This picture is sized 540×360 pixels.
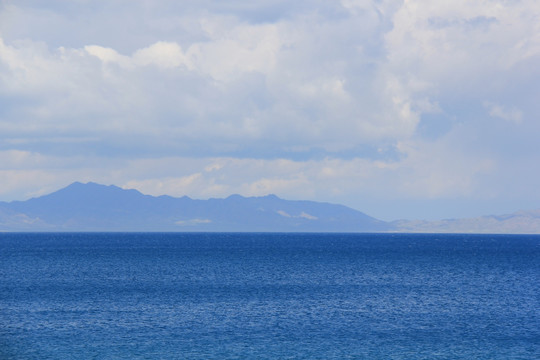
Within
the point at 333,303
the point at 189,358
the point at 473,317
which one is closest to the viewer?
the point at 189,358

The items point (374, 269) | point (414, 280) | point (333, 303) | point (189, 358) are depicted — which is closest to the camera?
point (189, 358)

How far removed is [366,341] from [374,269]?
67711 mm

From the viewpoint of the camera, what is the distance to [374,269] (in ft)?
405

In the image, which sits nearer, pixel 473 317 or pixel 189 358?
pixel 189 358

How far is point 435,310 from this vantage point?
72500 millimetres

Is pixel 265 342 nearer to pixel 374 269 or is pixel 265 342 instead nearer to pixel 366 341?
pixel 366 341

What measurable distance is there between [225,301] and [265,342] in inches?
852

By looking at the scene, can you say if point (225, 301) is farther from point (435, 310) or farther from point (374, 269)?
point (374, 269)

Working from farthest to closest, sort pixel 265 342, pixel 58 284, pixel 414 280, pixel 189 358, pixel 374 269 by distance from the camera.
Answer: pixel 374 269, pixel 414 280, pixel 58 284, pixel 265 342, pixel 189 358

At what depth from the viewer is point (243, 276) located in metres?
107

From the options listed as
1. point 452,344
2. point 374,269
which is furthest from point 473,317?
point 374,269

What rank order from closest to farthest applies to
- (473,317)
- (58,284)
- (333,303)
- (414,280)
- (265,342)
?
(265,342) < (473,317) < (333,303) < (58,284) < (414,280)

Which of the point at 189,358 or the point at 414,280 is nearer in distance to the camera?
the point at 189,358

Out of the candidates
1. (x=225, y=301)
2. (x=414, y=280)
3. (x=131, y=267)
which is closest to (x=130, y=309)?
(x=225, y=301)
